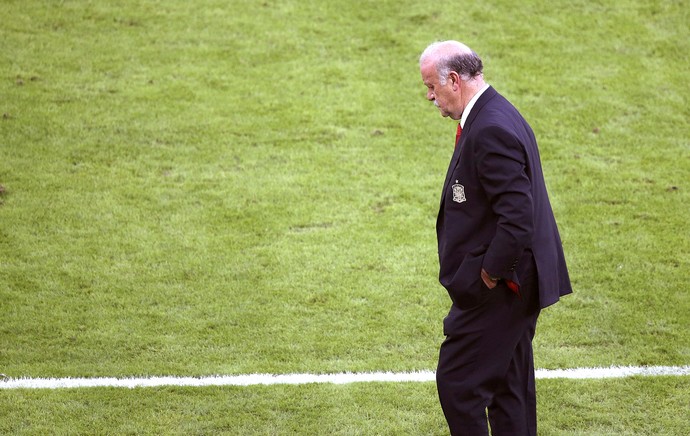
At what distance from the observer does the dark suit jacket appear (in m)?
4.19

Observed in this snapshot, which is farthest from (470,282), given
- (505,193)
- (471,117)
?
(471,117)

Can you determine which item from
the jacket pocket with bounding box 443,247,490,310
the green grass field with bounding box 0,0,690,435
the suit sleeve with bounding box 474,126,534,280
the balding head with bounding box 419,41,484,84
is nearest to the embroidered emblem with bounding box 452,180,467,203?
the suit sleeve with bounding box 474,126,534,280

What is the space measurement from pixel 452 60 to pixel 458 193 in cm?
65

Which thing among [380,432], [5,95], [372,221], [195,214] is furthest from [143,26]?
[380,432]

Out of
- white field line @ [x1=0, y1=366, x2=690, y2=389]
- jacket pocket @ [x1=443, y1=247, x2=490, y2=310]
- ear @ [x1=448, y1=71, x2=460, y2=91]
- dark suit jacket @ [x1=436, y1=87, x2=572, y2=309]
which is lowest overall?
white field line @ [x1=0, y1=366, x2=690, y2=389]

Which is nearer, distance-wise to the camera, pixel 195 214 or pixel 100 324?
pixel 100 324

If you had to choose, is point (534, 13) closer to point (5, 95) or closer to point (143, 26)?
point (143, 26)

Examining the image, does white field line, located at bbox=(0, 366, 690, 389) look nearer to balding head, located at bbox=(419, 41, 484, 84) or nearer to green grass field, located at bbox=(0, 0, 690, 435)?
green grass field, located at bbox=(0, 0, 690, 435)

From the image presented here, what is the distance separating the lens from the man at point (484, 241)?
13.8 feet

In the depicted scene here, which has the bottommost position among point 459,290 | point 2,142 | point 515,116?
point 2,142

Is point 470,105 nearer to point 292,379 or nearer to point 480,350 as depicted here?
point 480,350

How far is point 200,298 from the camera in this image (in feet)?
24.2

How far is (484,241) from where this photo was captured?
4414 mm

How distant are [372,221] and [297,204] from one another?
794 millimetres
